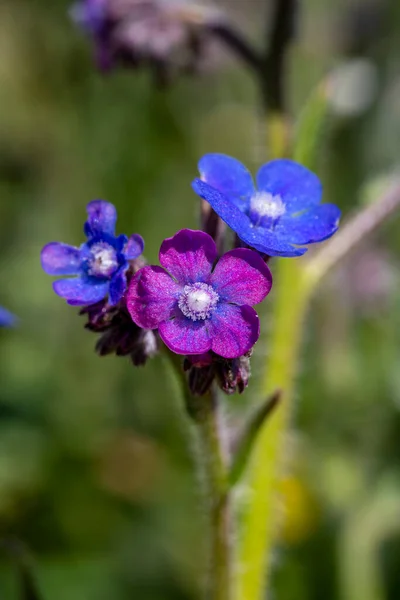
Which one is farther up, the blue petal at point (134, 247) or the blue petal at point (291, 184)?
the blue petal at point (291, 184)

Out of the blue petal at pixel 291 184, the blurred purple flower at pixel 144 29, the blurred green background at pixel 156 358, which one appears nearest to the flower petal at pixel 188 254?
the blue petal at pixel 291 184

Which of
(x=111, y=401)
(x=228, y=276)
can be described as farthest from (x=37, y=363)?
(x=228, y=276)

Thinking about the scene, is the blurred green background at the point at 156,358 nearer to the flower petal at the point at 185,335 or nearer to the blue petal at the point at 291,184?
the blue petal at the point at 291,184

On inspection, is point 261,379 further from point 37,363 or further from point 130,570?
point 37,363

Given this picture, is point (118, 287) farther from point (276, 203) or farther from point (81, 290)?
point (276, 203)

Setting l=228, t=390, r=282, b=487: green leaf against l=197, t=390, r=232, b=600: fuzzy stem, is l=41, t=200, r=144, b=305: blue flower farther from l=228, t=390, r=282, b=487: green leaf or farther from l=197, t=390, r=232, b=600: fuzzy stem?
l=228, t=390, r=282, b=487: green leaf

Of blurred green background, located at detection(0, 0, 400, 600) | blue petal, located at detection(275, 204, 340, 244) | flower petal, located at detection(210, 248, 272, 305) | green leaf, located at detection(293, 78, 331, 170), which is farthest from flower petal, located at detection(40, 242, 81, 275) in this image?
blurred green background, located at detection(0, 0, 400, 600)
